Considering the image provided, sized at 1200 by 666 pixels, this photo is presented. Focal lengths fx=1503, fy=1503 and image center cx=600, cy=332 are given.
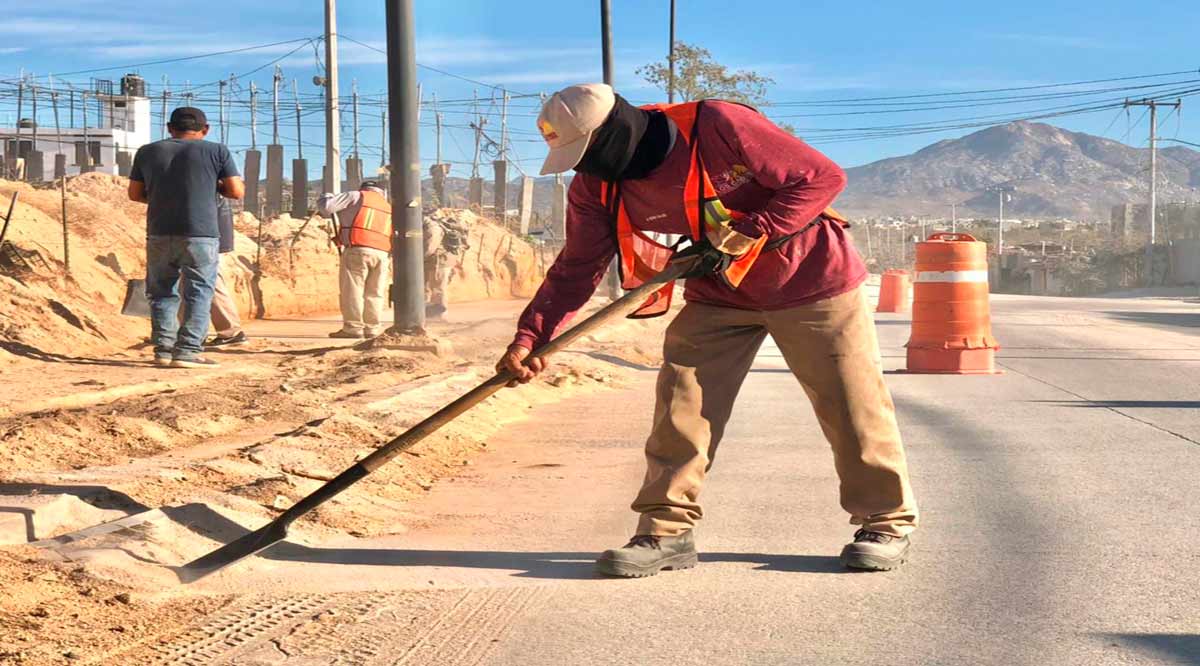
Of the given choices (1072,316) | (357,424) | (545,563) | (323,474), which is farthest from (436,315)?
(545,563)

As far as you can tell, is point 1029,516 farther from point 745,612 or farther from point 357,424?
point 357,424

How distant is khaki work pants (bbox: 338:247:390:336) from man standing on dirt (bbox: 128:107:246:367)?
3.77 metres

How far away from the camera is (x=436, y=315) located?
63.4 ft

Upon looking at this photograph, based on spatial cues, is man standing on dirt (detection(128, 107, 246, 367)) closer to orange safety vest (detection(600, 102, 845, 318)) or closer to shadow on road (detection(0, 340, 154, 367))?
shadow on road (detection(0, 340, 154, 367))

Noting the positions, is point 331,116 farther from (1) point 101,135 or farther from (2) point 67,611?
(1) point 101,135

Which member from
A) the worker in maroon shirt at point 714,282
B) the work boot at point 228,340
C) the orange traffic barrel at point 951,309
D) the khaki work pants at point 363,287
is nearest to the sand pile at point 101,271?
the work boot at point 228,340

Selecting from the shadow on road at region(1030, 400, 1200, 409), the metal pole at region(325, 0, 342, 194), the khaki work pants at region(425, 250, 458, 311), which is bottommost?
the shadow on road at region(1030, 400, 1200, 409)

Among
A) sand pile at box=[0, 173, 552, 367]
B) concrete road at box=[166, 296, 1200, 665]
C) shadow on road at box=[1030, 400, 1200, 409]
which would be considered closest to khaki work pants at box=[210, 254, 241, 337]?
sand pile at box=[0, 173, 552, 367]

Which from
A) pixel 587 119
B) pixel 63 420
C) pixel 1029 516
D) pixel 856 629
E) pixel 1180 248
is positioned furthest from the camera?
pixel 1180 248

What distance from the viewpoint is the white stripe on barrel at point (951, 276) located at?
39.6 feet

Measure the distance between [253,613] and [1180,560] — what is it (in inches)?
119

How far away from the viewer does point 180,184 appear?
10523 mm

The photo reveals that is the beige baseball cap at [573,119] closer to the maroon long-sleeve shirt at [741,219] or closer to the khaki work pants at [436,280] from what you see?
the maroon long-sleeve shirt at [741,219]

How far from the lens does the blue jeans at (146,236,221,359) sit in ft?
34.6
